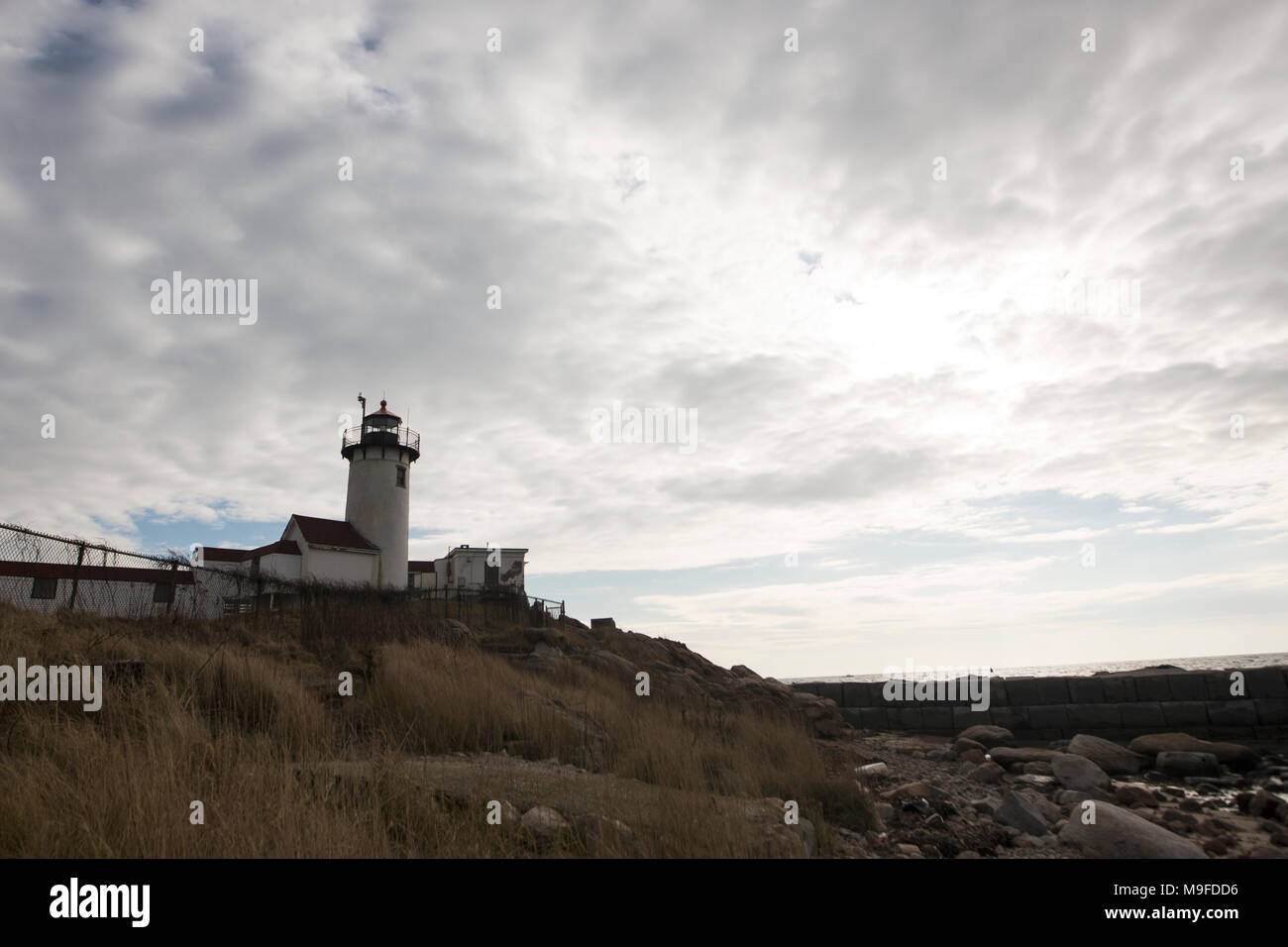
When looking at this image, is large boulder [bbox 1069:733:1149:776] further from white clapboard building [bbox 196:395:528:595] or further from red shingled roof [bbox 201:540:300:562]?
red shingled roof [bbox 201:540:300:562]

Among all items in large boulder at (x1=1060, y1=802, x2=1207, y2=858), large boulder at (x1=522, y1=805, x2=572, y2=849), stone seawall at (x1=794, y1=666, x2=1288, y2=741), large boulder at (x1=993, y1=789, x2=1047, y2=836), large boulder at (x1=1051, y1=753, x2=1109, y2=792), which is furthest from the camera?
stone seawall at (x1=794, y1=666, x2=1288, y2=741)

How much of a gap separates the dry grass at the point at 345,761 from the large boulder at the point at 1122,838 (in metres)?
2.82

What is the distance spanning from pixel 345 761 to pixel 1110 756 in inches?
678

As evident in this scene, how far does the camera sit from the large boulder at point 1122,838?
7.61 meters

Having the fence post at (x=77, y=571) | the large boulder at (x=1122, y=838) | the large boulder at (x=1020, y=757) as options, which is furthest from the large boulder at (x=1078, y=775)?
the fence post at (x=77, y=571)

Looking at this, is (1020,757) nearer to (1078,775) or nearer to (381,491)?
(1078,775)

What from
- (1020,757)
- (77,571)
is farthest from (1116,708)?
(77,571)

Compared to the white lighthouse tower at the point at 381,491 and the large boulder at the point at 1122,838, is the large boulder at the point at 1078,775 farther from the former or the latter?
the white lighthouse tower at the point at 381,491

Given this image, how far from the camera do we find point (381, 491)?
3584cm

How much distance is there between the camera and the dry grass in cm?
385

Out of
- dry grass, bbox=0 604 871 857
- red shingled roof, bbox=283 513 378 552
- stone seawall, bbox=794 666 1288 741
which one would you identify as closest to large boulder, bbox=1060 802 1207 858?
dry grass, bbox=0 604 871 857

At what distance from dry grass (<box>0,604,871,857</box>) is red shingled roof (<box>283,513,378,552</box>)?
76.7 feet

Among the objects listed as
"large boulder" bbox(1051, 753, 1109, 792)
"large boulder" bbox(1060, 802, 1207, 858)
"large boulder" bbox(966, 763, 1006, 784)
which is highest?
"large boulder" bbox(1060, 802, 1207, 858)
